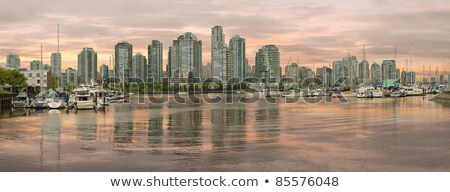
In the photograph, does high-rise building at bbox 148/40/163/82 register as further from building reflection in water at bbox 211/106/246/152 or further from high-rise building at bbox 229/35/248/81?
building reflection in water at bbox 211/106/246/152

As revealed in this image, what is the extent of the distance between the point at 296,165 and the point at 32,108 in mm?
43890

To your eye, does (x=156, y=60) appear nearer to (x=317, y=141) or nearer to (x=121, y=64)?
(x=121, y=64)

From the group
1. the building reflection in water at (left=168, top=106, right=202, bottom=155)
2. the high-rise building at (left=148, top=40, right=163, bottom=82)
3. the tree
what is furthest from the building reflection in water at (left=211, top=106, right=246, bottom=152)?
the high-rise building at (left=148, top=40, right=163, bottom=82)

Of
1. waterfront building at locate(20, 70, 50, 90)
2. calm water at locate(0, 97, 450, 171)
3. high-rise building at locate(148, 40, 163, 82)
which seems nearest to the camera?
calm water at locate(0, 97, 450, 171)

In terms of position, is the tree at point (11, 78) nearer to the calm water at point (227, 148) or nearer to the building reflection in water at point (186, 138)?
the calm water at point (227, 148)

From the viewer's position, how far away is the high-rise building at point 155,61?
15050cm

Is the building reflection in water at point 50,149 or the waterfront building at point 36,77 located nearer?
the building reflection in water at point 50,149

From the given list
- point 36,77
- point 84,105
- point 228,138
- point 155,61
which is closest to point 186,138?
point 228,138

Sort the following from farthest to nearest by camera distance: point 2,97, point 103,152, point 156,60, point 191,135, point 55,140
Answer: point 156,60 < point 2,97 < point 191,135 < point 55,140 < point 103,152

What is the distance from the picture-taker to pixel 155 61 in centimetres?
15275

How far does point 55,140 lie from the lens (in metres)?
22.7

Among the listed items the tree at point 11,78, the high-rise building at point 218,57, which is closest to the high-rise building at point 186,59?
the high-rise building at point 218,57

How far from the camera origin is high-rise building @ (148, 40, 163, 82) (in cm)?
15050

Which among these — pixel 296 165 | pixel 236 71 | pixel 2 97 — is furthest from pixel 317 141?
pixel 236 71
